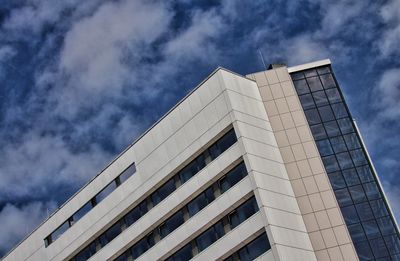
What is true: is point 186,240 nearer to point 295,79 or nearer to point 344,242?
point 344,242

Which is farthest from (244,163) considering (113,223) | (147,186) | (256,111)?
(113,223)

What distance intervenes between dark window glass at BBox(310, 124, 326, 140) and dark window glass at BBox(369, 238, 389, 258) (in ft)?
34.7

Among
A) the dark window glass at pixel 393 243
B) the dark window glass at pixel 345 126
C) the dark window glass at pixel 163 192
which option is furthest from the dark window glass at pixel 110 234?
the dark window glass at pixel 393 243

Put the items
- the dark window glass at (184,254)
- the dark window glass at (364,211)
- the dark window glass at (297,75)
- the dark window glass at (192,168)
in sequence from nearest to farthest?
the dark window glass at (364,211) < the dark window glass at (184,254) < the dark window glass at (192,168) < the dark window glass at (297,75)

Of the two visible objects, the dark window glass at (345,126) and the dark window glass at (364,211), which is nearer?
the dark window glass at (364,211)

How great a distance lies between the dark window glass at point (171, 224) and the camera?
63.7 meters

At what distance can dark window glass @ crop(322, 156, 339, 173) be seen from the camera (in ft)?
207

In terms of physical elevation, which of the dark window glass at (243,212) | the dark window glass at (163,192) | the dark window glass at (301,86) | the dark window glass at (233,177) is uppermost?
the dark window glass at (301,86)

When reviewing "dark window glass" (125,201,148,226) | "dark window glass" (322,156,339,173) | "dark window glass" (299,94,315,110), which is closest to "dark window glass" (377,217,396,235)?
"dark window glass" (322,156,339,173)

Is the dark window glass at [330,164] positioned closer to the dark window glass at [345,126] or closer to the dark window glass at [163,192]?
the dark window glass at [345,126]

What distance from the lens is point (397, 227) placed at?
199 feet

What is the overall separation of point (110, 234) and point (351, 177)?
930 inches

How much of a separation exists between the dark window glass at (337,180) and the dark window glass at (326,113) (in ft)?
19.0

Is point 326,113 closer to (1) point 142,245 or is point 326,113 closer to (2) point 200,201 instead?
(2) point 200,201
